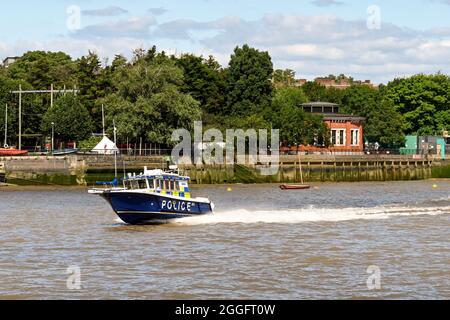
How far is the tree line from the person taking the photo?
409 feet

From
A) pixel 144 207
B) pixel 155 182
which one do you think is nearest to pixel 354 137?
pixel 155 182

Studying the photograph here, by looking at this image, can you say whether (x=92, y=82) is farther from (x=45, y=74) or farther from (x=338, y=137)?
(x=338, y=137)

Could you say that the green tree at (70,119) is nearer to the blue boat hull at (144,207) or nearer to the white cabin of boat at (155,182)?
the white cabin of boat at (155,182)

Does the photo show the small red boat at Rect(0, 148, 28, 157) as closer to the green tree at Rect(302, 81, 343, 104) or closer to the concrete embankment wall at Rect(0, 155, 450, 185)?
the concrete embankment wall at Rect(0, 155, 450, 185)

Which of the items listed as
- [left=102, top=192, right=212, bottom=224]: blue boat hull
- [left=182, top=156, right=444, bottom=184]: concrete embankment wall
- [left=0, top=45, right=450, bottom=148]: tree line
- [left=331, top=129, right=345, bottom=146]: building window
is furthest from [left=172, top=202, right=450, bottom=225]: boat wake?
[left=331, top=129, right=345, bottom=146]: building window

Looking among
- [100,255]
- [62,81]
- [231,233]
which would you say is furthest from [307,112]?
[100,255]

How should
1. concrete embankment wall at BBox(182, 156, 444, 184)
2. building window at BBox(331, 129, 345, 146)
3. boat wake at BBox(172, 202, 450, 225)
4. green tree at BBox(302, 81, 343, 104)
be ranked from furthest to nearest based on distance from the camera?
green tree at BBox(302, 81, 343, 104)
building window at BBox(331, 129, 345, 146)
concrete embankment wall at BBox(182, 156, 444, 184)
boat wake at BBox(172, 202, 450, 225)

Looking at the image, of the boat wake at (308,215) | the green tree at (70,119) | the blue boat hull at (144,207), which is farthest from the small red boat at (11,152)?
the blue boat hull at (144,207)

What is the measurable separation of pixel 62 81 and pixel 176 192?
374 feet

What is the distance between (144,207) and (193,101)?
71249mm

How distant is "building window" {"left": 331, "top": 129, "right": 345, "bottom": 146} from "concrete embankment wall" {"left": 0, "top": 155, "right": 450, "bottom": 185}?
16.4 m

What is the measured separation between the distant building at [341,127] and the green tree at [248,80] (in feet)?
24.6

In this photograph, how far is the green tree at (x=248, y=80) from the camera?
6147 inches
